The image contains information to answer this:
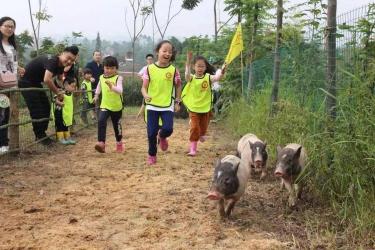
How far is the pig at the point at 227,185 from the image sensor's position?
4.46 metres

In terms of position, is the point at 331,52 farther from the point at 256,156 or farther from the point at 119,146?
the point at 119,146

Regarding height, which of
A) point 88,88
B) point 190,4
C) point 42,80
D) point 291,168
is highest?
point 190,4

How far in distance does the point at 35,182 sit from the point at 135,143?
3.22m

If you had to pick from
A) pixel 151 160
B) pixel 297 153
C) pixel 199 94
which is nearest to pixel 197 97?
pixel 199 94

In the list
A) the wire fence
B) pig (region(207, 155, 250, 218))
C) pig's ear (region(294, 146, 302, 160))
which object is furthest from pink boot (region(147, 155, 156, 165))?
pig's ear (region(294, 146, 302, 160))

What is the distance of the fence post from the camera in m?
6.97

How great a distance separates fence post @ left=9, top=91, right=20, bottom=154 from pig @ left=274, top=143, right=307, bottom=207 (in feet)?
12.6

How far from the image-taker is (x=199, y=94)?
7.86 metres

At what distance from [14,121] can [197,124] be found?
2.66 metres

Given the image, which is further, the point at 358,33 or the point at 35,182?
Answer: the point at 35,182

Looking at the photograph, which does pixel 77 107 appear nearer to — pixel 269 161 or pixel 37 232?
pixel 269 161

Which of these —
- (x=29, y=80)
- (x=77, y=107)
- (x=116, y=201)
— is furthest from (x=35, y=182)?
(x=77, y=107)

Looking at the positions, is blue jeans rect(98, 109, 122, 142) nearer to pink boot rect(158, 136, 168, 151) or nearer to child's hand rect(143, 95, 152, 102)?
pink boot rect(158, 136, 168, 151)

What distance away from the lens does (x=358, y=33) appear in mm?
5348
